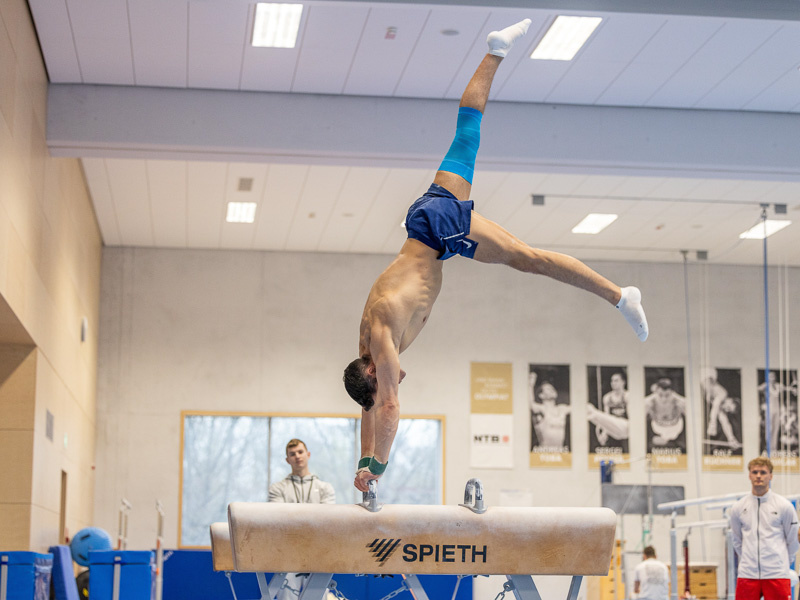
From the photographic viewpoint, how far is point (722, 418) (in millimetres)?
13523

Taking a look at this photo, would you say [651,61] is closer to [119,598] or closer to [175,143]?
[175,143]

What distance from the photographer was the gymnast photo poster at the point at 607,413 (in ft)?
43.5

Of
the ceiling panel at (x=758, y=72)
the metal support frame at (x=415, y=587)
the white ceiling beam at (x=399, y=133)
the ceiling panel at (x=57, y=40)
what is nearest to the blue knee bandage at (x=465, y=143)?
the metal support frame at (x=415, y=587)

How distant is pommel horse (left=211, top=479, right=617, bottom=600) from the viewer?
3543mm

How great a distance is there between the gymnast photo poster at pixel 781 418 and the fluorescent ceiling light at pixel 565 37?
7530mm

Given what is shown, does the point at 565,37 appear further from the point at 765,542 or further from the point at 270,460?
the point at 270,460

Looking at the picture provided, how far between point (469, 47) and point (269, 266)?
6321 millimetres

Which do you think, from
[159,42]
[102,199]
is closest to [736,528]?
[159,42]

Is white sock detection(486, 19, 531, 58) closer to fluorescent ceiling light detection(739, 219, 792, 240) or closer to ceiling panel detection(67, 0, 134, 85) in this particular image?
ceiling panel detection(67, 0, 134, 85)

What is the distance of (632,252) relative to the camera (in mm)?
13305

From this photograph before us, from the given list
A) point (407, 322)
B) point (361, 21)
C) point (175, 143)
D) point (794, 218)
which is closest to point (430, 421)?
point (794, 218)

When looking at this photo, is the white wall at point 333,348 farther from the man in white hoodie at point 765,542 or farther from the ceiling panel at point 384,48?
the man in white hoodie at point 765,542

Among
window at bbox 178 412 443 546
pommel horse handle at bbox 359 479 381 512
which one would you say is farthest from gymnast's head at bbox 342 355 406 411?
window at bbox 178 412 443 546

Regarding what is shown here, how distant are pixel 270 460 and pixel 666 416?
539 cm
